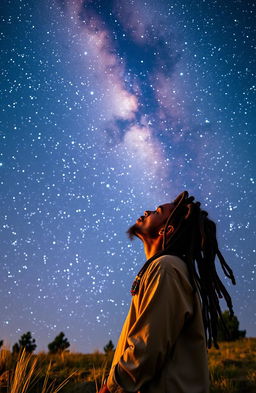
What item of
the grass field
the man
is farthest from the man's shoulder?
the grass field

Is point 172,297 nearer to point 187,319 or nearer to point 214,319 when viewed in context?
point 187,319

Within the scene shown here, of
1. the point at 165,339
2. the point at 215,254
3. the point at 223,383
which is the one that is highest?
the point at 215,254

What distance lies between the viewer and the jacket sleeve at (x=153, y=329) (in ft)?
4.75

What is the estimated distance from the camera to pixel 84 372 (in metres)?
7.89

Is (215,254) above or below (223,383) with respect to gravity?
above

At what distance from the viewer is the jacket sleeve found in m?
1.45

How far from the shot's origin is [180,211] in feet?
7.96

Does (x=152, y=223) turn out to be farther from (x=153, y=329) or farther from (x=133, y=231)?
(x=153, y=329)

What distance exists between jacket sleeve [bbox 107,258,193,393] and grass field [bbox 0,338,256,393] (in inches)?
85.8

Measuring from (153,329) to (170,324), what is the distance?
4.3 inches

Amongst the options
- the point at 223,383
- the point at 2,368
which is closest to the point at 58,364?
the point at 2,368

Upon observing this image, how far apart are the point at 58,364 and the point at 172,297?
8427 millimetres

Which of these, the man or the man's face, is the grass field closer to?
the man's face

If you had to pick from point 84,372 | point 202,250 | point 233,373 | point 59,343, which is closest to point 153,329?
point 202,250
